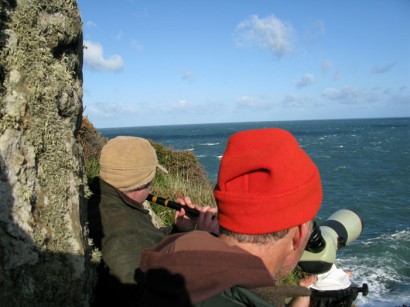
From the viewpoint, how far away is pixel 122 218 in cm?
266

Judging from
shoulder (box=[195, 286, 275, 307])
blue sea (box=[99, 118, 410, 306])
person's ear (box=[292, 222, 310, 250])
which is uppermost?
person's ear (box=[292, 222, 310, 250])

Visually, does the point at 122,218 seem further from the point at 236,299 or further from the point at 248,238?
the point at 236,299

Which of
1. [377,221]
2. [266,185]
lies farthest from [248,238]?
[377,221]

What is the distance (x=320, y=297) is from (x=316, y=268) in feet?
4.23

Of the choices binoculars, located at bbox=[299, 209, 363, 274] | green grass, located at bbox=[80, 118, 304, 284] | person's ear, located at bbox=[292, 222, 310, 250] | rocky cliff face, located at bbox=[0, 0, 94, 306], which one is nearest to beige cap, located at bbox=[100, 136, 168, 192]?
rocky cliff face, located at bbox=[0, 0, 94, 306]

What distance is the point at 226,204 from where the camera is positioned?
5.08 feet

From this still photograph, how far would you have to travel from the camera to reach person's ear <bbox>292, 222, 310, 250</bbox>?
1.57 m

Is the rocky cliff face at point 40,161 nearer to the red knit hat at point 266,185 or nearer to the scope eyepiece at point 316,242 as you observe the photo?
the red knit hat at point 266,185

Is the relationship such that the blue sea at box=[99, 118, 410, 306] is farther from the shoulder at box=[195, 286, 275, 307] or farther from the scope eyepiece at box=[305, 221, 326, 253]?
the shoulder at box=[195, 286, 275, 307]

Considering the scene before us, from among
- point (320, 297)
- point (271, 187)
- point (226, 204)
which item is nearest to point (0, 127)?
point (226, 204)

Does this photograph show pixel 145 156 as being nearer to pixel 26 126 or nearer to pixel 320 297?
pixel 26 126


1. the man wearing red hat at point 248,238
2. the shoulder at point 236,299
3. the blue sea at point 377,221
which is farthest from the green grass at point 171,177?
the shoulder at point 236,299

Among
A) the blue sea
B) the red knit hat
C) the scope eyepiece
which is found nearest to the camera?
the red knit hat

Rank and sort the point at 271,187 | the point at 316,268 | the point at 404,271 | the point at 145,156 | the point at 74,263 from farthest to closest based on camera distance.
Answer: the point at 404,271, the point at 145,156, the point at 316,268, the point at 74,263, the point at 271,187
